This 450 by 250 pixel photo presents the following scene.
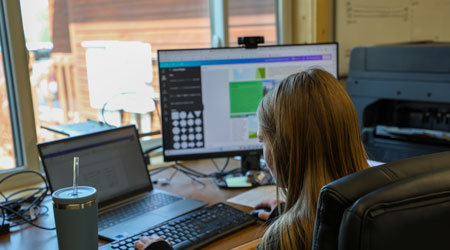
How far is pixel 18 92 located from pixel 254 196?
2.94ft

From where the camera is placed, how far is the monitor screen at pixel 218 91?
5.28ft

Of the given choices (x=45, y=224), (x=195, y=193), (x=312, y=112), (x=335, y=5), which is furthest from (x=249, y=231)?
(x=335, y=5)

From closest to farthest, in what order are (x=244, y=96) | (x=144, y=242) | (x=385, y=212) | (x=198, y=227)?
(x=385, y=212) → (x=144, y=242) → (x=198, y=227) → (x=244, y=96)

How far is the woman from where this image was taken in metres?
0.98

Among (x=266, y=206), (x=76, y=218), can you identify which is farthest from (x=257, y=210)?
(x=76, y=218)

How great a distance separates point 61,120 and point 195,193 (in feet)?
2.14

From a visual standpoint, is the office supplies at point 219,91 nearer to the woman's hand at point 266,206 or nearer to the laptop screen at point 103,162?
Answer: the laptop screen at point 103,162

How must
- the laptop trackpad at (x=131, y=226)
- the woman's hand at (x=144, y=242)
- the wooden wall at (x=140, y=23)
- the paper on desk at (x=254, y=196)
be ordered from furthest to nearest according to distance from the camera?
the wooden wall at (x=140, y=23) → the paper on desk at (x=254, y=196) → the laptop trackpad at (x=131, y=226) → the woman's hand at (x=144, y=242)

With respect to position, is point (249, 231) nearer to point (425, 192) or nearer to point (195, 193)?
point (195, 193)

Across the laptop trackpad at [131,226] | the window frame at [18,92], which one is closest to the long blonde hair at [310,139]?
the laptop trackpad at [131,226]

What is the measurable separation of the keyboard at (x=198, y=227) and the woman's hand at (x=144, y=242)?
0.02 m

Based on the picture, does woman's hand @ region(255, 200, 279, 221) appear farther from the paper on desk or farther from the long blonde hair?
the long blonde hair

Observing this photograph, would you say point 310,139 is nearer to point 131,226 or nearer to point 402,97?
point 131,226

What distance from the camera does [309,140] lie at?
99cm
